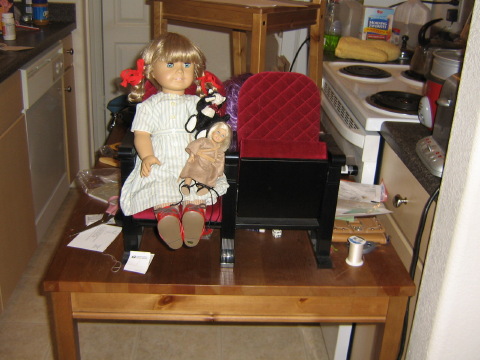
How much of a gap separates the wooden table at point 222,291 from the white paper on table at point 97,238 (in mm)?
20

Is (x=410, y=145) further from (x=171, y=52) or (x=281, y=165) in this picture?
(x=171, y=52)

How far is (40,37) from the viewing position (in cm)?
226

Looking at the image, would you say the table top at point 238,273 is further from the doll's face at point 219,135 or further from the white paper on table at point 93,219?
the doll's face at point 219,135

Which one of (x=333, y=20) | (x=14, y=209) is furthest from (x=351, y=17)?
(x=14, y=209)

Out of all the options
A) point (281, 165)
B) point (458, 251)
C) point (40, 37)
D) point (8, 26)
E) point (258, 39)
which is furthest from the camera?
point (40, 37)

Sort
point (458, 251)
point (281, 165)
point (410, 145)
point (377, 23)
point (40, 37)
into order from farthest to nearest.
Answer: point (377, 23) → point (40, 37) → point (410, 145) → point (281, 165) → point (458, 251)

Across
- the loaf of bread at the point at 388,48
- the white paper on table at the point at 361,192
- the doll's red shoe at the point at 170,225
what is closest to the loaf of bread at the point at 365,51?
the loaf of bread at the point at 388,48

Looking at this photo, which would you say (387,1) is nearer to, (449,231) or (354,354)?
(354,354)

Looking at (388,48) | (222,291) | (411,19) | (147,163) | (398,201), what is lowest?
A: (222,291)

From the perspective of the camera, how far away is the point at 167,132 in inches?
43.5

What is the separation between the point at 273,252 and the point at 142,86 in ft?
1.53

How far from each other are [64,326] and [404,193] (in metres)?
0.82

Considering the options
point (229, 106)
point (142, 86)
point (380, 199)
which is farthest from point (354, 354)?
point (142, 86)

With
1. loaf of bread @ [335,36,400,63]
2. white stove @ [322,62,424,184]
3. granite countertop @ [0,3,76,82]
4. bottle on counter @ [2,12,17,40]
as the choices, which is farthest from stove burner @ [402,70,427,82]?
bottle on counter @ [2,12,17,40]
